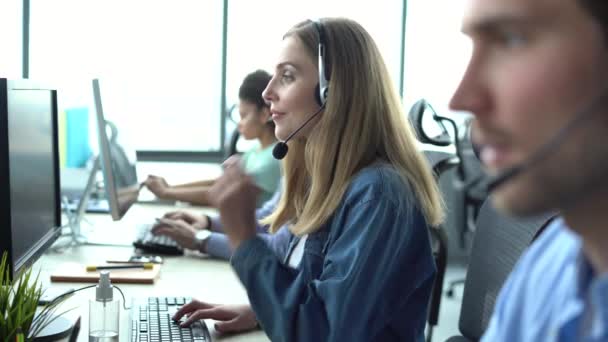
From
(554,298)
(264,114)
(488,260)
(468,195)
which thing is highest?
(554,298)

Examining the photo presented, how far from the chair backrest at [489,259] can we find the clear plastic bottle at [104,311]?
751 mm

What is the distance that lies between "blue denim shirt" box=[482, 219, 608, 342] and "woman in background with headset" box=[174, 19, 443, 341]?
19.5 inches

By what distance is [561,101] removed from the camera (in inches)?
24.9

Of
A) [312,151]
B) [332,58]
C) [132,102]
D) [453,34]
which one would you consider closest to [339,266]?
[312,151]

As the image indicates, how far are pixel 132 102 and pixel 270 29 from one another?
975 millimetres

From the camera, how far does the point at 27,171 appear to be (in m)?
1.65

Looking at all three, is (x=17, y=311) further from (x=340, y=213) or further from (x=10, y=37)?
(x=10, y=37)

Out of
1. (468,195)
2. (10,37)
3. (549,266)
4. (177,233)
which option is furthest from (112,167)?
(468,195)

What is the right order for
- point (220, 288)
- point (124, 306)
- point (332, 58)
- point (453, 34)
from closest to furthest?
point (332, 58)
point (124, 306)
point (220, 288)
point (453, 34)

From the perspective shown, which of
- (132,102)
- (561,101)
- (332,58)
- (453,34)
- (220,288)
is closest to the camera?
(561,101)

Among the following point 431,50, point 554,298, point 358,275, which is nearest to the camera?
point 554,298

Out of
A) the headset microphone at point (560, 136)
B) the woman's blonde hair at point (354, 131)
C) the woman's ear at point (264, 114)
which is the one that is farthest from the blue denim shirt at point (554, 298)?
the woman's ear at point (264, 114)

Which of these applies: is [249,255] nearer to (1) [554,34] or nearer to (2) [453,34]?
(1) [554,34]

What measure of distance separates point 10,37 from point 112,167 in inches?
111
